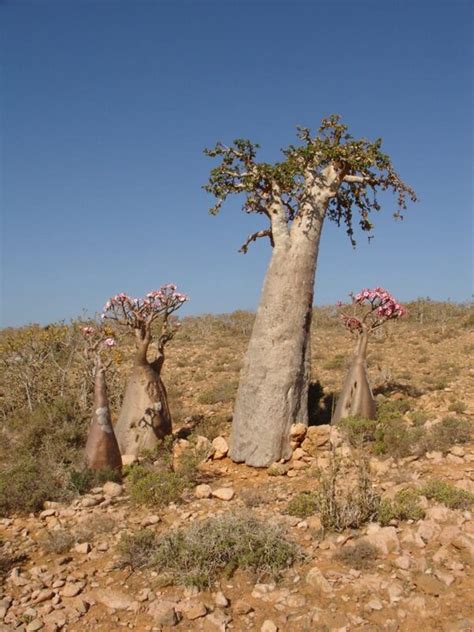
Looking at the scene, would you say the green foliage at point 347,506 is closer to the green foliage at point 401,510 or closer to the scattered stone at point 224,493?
the green foliage at point 401,510

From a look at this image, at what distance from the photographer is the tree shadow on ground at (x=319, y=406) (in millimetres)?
7598

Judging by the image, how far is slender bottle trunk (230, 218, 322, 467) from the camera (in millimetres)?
6164

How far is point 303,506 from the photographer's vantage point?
4.41 metres

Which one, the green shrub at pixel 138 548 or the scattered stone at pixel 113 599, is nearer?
the scattered stone at pixel 113 599

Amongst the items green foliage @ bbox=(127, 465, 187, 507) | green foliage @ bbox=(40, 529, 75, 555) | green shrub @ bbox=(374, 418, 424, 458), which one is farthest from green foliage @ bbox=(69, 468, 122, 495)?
green shrub @ bbox=(374, 418, 424, 458)

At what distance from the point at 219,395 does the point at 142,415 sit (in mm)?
2532

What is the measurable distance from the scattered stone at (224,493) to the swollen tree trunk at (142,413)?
1.49 meters

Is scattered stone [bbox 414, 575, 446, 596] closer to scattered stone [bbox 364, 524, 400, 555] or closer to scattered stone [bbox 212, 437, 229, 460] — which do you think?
scattered stone [bbox 364, 524, 400, 555]

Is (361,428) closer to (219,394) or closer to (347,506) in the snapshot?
(347,506)

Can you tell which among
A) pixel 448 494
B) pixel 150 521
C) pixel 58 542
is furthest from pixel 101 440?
pixel 448 494

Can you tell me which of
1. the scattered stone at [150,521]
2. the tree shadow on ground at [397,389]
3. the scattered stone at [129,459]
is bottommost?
the scattered stone at [150,521]

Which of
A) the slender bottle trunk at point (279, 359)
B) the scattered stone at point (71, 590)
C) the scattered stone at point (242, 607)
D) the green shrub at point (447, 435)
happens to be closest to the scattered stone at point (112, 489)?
the slender bottle trunk at point (279, 359)

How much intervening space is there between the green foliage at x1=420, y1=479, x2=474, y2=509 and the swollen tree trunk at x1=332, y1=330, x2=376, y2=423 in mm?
2055

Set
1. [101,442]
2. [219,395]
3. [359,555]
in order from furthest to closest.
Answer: [219,395] → [101,442] → [359,555]
